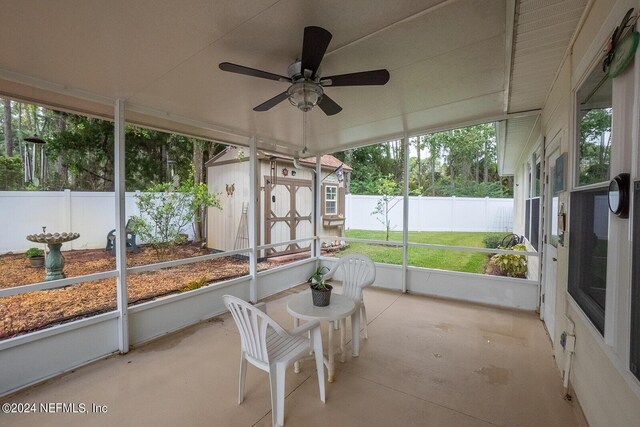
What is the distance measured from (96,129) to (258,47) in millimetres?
3994

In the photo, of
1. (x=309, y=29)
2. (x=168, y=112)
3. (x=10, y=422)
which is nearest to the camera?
(x=309, y=29)

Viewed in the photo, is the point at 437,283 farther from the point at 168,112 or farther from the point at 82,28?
the point at 82,28

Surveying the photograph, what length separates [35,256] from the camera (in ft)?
9.35

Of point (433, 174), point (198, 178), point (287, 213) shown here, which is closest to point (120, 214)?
point (287, 213)

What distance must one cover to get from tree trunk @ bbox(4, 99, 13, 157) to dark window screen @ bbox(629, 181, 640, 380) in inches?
186

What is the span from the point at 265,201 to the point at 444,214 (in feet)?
16.2

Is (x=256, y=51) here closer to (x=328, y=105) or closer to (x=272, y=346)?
(x=328, y=105)

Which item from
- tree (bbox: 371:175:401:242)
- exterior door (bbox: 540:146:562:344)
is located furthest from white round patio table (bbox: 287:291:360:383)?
tree (bbox: 371:175:401:242)

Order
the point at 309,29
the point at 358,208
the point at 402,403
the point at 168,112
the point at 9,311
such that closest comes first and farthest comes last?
1. the point at 309,29
2. the point at 402,403
3. the point at 9,311
4. the point at 168,112
5. the point at 358,208

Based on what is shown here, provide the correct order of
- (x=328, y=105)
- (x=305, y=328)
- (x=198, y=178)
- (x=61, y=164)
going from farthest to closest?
1. (x=198, y=178)
2. (x=61, y=164)
3. (x=328, y=105)
4. (x=305, y=328)

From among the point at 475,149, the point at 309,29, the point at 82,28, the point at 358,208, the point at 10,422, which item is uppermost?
the point at 475,149

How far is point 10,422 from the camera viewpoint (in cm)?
184

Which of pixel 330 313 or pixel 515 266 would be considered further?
pixel 515 266

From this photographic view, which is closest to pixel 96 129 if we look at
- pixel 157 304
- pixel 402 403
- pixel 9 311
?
pixel 9 311
